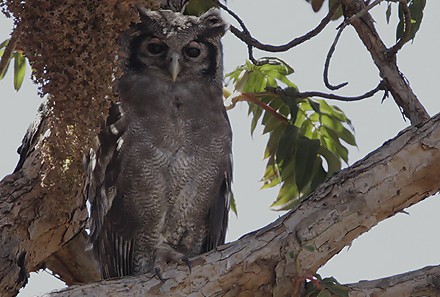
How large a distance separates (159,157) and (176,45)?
1.65 feet

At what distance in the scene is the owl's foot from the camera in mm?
3264

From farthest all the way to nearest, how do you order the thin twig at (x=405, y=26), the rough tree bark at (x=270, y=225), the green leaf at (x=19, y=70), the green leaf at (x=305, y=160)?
the green leaf at (x=19, y=70), the green leaf at (x=305, y=160), the thin twig at (x=405, y=26), the rough tree bark at (x=270, y=225)

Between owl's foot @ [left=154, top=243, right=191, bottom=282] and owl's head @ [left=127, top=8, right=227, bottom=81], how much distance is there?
717 millimetres

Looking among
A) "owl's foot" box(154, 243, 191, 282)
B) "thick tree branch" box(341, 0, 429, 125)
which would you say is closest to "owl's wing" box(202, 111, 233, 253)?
"owl's foot" box(154, 243, 191, 282)

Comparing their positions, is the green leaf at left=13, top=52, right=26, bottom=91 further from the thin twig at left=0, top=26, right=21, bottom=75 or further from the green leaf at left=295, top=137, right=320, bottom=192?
the green leaf at left=295, top=137, right=320, bottom=192

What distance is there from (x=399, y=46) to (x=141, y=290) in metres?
1.46

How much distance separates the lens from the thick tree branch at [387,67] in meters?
3.72

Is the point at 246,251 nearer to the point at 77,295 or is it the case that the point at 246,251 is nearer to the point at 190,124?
the point at 77,295

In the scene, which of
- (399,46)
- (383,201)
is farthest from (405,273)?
(399,46)

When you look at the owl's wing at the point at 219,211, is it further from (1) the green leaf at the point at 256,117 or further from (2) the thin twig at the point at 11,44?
(2) the thin twig at the point at 11,44

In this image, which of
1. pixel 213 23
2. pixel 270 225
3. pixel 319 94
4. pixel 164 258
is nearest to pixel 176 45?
pixel 213 23

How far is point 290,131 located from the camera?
447 centimetres

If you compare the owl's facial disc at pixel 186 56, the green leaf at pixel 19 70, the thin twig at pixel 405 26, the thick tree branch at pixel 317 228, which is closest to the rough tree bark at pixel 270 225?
the thick tree branch at pixel 317 228

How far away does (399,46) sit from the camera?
376cm
